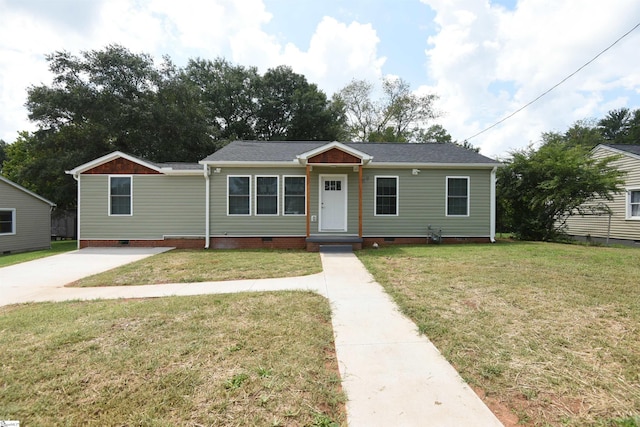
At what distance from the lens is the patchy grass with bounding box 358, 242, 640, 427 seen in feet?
7.16

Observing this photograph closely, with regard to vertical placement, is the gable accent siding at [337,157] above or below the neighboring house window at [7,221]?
above

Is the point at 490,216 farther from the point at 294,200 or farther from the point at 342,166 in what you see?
the point at 294,200

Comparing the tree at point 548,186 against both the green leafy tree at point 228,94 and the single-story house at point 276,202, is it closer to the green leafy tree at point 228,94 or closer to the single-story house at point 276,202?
the single-story house at point 276,202

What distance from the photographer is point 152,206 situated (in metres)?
10.9

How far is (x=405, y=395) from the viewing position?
226 cm

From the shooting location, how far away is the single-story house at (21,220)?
43.3 feet

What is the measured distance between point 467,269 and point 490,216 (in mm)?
5881

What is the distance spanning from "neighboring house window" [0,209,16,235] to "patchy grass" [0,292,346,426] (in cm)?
1344

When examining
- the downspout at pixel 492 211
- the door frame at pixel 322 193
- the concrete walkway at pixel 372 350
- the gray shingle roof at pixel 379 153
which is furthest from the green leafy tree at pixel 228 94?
the concrete walkway at pixel 372 350

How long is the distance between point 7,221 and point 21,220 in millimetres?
536

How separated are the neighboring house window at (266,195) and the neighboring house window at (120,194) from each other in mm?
4740

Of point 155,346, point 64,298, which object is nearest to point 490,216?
point 155,346

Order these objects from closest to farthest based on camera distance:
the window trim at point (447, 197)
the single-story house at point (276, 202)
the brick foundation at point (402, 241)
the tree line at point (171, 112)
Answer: the single-story house at point (276, 202) → the brick foundation at point (402, 241) → the window trim at point (447, 197) → the tree line at point (171, 112)

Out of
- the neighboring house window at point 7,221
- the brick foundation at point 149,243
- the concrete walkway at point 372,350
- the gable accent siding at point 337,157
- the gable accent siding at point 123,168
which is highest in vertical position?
the gable accent siding at point 337,157
